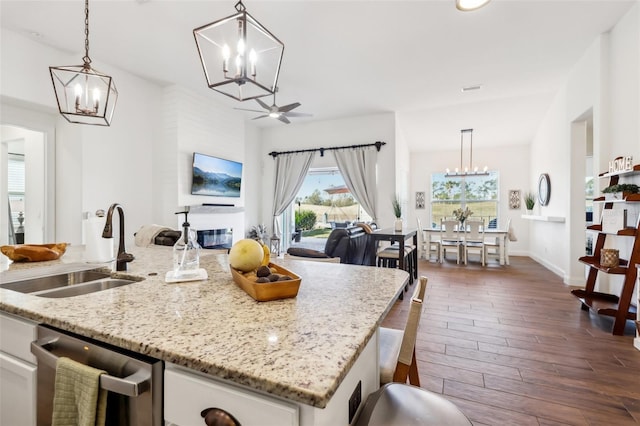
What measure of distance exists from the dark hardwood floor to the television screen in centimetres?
362

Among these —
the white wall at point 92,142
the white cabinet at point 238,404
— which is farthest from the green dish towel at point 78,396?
the white wall at point 92,142

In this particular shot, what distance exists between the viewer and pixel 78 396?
734 millimetres

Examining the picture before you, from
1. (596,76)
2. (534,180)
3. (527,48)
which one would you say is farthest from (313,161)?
(534,180)

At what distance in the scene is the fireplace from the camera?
16.3 feet

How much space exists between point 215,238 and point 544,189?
6.33m

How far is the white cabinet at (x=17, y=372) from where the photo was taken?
922 mm

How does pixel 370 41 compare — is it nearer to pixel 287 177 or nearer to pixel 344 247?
pixel 344 247

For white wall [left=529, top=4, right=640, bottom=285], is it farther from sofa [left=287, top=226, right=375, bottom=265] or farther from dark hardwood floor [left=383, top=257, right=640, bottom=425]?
sofa [left=287, top=226, right=375, bottom=265]

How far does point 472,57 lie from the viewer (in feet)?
12.3

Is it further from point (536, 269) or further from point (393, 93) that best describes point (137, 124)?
point (536, 269)

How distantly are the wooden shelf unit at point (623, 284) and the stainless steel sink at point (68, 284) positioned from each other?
3.71 m

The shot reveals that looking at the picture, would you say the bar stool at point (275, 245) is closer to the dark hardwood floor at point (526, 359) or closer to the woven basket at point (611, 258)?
the dark hardwood floor at point (526, 359)

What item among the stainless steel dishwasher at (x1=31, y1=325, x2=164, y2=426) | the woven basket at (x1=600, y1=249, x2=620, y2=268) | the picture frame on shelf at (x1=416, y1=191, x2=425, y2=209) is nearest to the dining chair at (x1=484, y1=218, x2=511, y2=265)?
the picture frame on shelf at (x1=416, y1=191, x2=425, y2=209)

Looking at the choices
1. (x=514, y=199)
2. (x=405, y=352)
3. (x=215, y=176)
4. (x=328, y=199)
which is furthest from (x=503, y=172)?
(x=405, y=352)
